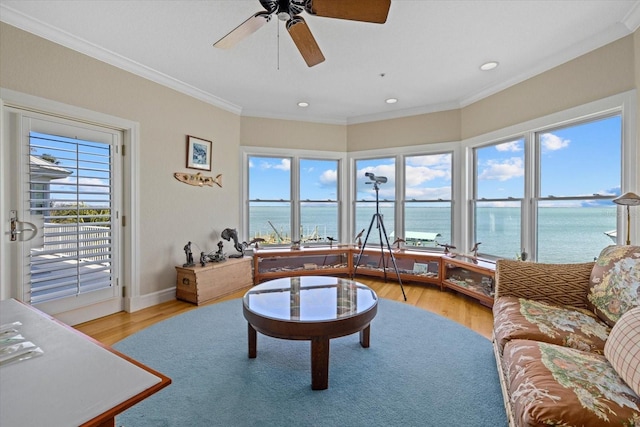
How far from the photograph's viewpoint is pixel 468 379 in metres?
1.86

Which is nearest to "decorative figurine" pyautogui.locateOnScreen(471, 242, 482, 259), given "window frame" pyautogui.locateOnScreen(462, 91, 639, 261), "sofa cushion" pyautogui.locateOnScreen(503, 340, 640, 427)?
"window frame" pyautogui.locateOnScreen(462, 91, 639, 261)

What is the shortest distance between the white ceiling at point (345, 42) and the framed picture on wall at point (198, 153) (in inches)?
22.8

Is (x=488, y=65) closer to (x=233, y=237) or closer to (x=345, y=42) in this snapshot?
(x=345, y=42)

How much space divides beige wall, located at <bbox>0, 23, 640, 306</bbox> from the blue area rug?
131 cm

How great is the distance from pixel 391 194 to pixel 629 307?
3212 millimetres

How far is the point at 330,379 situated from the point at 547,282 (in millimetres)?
1661

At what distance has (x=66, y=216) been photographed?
2.56m

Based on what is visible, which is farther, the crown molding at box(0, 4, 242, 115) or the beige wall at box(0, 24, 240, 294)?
the beige wall at box(0, 24, 240, 294)

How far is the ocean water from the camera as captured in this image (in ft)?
9.02

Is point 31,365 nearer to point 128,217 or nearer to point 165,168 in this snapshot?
point 128,217

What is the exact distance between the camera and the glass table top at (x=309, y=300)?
192cm

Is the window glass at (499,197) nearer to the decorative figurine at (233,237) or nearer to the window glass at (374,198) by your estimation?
the window glass at (374,198)

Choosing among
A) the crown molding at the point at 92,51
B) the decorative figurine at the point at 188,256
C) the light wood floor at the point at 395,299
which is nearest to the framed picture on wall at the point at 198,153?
the crown molding at the point at 92,51

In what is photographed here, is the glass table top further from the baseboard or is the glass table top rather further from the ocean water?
the ocean water
